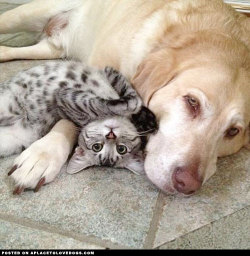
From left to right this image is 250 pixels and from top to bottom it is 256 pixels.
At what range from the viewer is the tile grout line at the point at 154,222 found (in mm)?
1156

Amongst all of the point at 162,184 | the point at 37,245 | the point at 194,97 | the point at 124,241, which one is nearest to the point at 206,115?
the point at 194,97

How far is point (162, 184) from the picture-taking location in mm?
1325

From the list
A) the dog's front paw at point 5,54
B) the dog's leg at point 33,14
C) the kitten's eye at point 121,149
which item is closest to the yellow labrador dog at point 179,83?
the kitten's eye at point 121,149

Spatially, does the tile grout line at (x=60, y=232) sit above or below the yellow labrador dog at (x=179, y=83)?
below

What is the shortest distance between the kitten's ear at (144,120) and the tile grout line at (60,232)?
514mm

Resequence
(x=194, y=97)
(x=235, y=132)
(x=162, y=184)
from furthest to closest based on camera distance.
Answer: (x=235, y=132), (x=194, y=97), (x=162, y=184)

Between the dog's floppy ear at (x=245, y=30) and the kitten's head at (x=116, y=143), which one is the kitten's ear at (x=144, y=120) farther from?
the dog's floppy ear at (x=245, y=30)

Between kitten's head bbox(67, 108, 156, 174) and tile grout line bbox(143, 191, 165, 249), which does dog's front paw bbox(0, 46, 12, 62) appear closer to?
kitten's head bbox(67, 108, 156, 174)

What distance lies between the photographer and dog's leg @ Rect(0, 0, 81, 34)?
2621 millimetres

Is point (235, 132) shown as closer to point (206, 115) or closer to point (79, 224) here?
point (206, 115)

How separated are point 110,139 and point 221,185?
19.6 inches

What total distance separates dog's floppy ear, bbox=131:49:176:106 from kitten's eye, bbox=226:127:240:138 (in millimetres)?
336

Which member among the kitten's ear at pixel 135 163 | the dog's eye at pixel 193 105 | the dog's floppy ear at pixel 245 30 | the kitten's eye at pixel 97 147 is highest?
the dog's floppy ear at pixel 245 30

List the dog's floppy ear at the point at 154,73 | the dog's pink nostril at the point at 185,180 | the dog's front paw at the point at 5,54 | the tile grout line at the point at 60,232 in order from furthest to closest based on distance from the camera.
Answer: the dog's front paw at the point at 5,54 < the dog's floppy ear at the point at 154,73 < the dog's pink nostril at the point at 185,180 < the tile grout line at the point at 60,232
